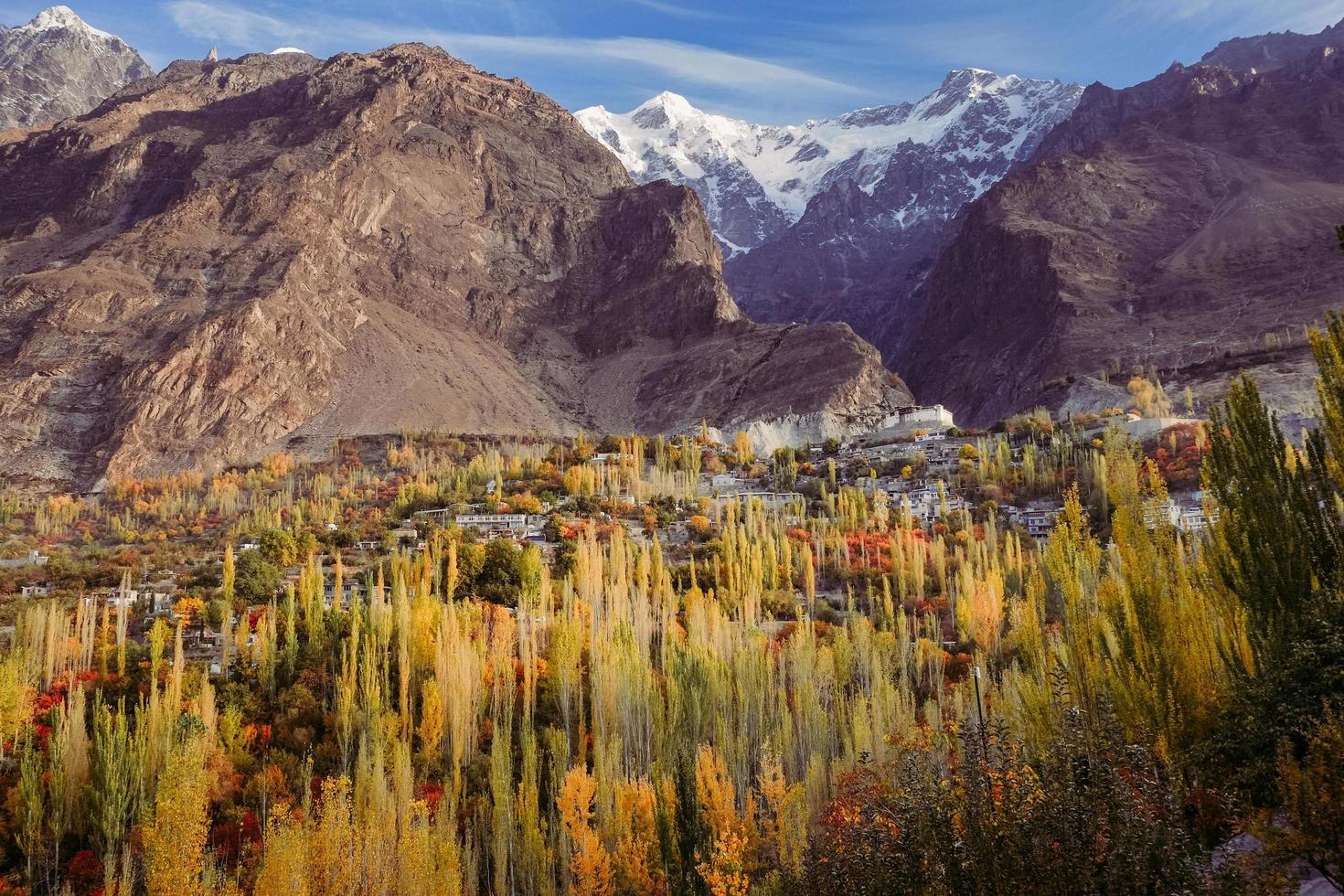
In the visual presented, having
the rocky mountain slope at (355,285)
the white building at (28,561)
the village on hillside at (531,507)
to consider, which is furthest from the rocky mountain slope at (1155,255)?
the white building at (28,561)

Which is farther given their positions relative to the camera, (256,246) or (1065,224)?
(1065,224)

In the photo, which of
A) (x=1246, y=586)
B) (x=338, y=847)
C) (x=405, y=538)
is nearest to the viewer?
(x=1246, y=586)

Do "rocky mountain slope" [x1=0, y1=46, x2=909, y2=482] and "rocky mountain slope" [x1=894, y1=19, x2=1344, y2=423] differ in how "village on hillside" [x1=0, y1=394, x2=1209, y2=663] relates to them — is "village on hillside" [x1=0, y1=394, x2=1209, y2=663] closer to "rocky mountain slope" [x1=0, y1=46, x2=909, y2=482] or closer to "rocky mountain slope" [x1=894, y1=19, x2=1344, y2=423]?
"rocky mountain slope" [x1=0, y1=46, x2=909, y2=482]

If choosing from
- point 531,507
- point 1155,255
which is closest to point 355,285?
point 531,507

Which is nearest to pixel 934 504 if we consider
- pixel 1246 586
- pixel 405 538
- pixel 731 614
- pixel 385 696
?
pixel 731 614

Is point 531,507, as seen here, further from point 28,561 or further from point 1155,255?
point 1155,255

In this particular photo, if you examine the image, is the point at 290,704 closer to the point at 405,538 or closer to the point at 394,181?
the point at 405,538
